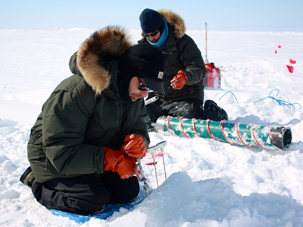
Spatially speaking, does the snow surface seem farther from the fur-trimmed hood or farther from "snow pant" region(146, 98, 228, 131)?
"snow pant" region(146, 98, 228, 131)

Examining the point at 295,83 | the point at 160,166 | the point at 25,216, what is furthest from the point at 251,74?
the point at 25,216

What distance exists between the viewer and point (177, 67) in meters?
3.75

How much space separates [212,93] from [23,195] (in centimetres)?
387

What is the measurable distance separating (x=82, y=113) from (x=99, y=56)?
0.37m

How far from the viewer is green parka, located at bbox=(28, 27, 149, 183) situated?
1.73m

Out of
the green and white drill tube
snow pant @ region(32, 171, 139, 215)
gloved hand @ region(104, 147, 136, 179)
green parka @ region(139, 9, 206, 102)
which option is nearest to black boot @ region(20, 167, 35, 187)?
snow pant @ region(32, 171, 139, 215)

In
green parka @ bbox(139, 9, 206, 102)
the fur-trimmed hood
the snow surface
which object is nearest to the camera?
the fur-trimmed hood

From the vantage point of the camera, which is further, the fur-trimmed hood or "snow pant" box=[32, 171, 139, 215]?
"snow pant" box=[32, 171, 139, 215]

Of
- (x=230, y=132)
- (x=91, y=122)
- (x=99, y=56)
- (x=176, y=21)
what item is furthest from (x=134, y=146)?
(x=176, y=21)

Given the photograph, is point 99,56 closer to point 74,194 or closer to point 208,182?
point 74,194

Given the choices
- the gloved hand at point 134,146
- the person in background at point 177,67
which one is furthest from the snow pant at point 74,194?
the person in background at point 177,67

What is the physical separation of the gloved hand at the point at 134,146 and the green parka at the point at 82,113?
161 millimetres

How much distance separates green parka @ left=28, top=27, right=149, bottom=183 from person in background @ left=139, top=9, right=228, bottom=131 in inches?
61.1

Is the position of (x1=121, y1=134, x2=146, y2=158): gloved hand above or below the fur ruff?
below
